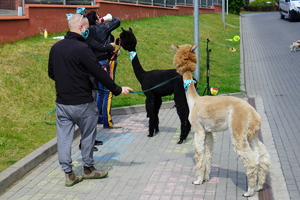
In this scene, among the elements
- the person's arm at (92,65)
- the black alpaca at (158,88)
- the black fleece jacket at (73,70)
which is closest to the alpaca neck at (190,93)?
the person's arm at (92,65)

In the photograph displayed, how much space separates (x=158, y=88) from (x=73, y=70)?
2724 mm

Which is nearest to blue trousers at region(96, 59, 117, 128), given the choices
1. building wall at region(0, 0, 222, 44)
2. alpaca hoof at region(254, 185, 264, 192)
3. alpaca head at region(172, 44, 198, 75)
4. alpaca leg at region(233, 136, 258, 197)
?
alpaca head at region(172, 44, 198, 75)

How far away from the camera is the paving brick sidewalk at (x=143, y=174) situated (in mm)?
5902

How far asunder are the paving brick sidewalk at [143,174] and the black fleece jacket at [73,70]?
121 cm

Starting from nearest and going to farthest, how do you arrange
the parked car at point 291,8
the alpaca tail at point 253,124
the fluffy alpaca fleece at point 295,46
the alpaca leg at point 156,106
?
the alpaca tail at point 253,124 → the alpaca leg at point 156,106 → the fluffy alpaca fleece at point 295,46 → the parked car at point 291,8

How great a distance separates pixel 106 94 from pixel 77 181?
10.2 feet

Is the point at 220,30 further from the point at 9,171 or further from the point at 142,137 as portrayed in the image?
the point at 9,171

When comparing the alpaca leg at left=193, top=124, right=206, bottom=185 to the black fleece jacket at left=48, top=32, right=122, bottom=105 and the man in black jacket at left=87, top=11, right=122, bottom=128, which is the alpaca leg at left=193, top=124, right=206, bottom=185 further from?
the man in black jacket at left=87, top=11, right=122, bottom=128

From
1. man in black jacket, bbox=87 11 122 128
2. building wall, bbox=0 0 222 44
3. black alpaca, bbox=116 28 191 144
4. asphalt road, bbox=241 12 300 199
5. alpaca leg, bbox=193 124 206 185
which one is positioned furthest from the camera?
building wall, bbox=0 0 222 44

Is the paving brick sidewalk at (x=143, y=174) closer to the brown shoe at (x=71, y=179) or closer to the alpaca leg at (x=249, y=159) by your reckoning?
the brown shoe at (x=71, y=179)

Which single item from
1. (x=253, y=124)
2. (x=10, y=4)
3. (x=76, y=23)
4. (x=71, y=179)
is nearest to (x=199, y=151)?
(x=253, y=124)

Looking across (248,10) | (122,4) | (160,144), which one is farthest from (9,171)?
(248,10)

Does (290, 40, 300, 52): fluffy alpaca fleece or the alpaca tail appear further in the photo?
(290, 40, 300, 52): fluffy alpaca fleece

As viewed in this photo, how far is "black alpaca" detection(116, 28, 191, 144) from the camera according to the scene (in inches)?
324
